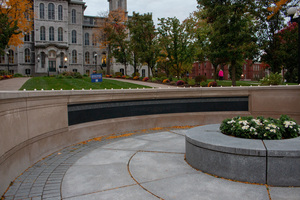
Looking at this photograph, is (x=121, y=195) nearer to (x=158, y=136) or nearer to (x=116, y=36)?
(x=158, y=136)

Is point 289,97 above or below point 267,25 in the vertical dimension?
below

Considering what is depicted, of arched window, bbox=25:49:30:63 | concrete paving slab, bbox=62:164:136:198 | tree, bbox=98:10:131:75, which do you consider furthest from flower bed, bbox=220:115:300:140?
arched window, bbox=25:49:30:63

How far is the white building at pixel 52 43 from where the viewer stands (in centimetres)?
5966

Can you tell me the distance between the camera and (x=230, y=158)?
457 cm

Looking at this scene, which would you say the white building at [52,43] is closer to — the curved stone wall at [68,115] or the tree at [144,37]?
the tree at [144,37]

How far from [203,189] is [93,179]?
7.03 feet

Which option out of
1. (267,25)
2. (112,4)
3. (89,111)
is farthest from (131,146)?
(112,4)

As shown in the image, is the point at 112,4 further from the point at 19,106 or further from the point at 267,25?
the point at 19,106

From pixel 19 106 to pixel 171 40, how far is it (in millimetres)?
22371

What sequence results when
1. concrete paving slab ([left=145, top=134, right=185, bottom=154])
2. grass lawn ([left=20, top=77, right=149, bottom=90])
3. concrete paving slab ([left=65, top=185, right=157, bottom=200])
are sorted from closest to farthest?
1. concrete paving slab ([left=65, top=185, right=157, bottom=200])
2. concrete paving slab ([left=145, top=134, right=185, bottom=154])
3. grass lawn ([left=20, top=77, right=149, bottom=90])

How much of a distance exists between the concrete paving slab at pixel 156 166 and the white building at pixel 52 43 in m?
52.7

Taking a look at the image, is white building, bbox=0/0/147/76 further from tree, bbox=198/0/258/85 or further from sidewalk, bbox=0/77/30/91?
tree, bbox=198/0/258/85

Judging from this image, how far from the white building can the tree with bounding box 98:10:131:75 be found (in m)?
10.7

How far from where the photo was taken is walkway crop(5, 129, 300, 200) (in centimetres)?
404
